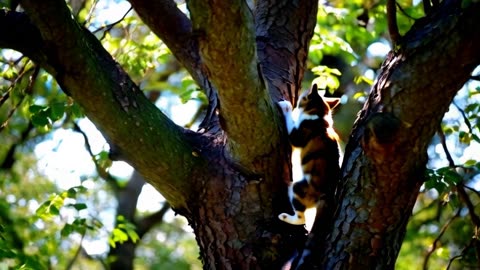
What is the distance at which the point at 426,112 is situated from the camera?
2928 millimetres

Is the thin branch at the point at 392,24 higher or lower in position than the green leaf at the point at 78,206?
higher

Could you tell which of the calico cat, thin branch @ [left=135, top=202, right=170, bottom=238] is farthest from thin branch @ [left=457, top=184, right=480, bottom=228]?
thin branch @ [left=135, top=202, right=170, bottom=238]

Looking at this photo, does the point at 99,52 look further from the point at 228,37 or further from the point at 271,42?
the point at 271,42

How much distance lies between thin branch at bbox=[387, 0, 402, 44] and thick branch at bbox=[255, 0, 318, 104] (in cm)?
89

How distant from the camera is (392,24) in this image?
3348mm

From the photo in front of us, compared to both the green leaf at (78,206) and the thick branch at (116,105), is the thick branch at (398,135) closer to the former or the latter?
the thick branch at (116,105)

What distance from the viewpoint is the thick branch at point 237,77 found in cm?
273

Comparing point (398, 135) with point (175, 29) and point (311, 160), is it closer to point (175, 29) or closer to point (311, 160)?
point (311, 160)

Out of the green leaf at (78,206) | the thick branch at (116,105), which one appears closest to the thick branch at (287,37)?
the thick branch at (116,105)

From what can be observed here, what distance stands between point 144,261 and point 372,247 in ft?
33.4

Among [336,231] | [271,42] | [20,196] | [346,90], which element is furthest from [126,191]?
[336,231]

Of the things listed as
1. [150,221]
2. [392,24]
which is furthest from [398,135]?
[150,221]

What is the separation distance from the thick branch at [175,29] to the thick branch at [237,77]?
2.55 ft

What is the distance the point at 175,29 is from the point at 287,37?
73cm
